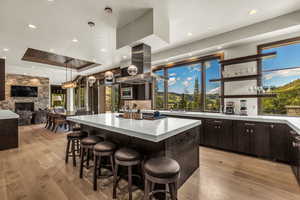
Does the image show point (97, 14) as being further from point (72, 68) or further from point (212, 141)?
point (72, 68)

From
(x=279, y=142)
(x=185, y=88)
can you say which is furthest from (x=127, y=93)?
(x=279, y=142)

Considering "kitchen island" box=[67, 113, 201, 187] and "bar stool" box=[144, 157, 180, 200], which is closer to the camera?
"bar stool" box=[144, 157, 180, 200]

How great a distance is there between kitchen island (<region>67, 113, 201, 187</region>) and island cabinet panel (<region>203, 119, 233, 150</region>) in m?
1.33

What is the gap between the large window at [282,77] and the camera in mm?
3190

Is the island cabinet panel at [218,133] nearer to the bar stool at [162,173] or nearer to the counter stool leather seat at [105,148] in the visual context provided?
the bar stool at [162,173]

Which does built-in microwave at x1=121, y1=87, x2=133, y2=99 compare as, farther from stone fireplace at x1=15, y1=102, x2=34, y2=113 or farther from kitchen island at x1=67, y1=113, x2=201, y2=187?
stone fireplace at x1=15, y1=102, x2=34, y2=113

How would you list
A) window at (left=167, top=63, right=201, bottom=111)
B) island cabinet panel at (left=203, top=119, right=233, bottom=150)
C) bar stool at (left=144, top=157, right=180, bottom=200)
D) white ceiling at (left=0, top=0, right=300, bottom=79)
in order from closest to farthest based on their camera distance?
bar stool at (left=144, top=157, right=180, bottom=200) → white ceiling at (left=0, top=0, right=300, bottom=79) → island cabinet panel at (left=203, top=119, right=233, bottom=150) → window at (left=167, top=63, right=201, bottom=111)

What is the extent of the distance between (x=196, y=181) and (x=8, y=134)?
5.08 m

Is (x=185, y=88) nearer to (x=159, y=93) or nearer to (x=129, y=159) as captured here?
(x=159, y=93)

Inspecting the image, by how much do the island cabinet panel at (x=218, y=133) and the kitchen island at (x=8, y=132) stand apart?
217 inches

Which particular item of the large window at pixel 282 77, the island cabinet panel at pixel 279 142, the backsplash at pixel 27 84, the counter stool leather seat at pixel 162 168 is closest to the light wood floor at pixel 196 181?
the island cabinet panel at pixel 279 142

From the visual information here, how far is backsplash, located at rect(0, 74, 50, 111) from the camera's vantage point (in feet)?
25.2

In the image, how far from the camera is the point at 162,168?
1422 mm

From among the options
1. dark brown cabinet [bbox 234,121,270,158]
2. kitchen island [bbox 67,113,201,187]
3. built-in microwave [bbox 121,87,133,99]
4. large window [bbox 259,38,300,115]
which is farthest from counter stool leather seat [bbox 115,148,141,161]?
built-in microwave [bbox 121,87,133,99]
